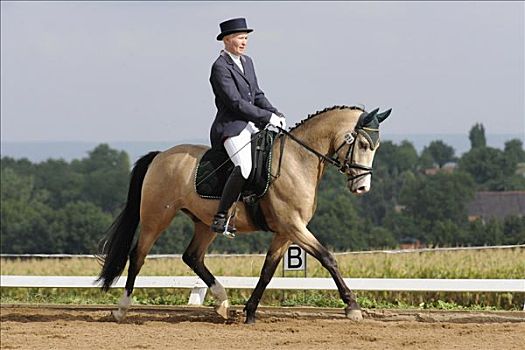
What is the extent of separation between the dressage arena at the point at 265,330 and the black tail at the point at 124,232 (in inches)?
17.6

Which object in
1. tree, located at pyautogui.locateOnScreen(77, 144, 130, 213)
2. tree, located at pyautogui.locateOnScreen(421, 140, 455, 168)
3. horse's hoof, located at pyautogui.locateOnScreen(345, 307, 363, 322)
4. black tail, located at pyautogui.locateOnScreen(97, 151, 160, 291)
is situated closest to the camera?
horse's hoof, located at pyautogui.locateOnScreen(345, 307, 363, 322)

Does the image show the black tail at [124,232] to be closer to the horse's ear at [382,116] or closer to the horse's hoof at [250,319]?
the horse's hoof at [250,319]

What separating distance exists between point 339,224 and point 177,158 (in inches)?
1571

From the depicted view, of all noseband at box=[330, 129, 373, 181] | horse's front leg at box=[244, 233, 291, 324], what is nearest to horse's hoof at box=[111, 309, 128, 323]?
horse's front leg at box=[244, 233, 291, 324]

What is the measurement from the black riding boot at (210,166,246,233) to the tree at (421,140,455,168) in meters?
83.7

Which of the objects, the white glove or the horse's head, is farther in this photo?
the white glove

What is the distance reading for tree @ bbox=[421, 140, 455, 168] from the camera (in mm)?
91750

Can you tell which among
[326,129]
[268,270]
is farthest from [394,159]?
[326,129]

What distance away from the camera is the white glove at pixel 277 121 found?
8732 mm

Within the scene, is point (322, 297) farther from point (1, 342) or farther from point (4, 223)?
point (4, 223)

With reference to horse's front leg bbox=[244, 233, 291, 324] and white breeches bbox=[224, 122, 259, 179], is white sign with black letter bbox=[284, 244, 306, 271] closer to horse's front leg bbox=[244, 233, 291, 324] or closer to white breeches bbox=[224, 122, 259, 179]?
horse's front leg bbox=[244, 233, 291, 324]

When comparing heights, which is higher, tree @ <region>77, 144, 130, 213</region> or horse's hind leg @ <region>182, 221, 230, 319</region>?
tree @ <region>77, 144, 130, 213</region>

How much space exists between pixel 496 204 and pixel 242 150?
4373 centimetres

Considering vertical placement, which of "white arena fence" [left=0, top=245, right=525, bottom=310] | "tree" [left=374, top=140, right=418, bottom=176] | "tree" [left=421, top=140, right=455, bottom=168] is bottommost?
"white arena fence" [left=0, top=245, right=525, bottom=310]
